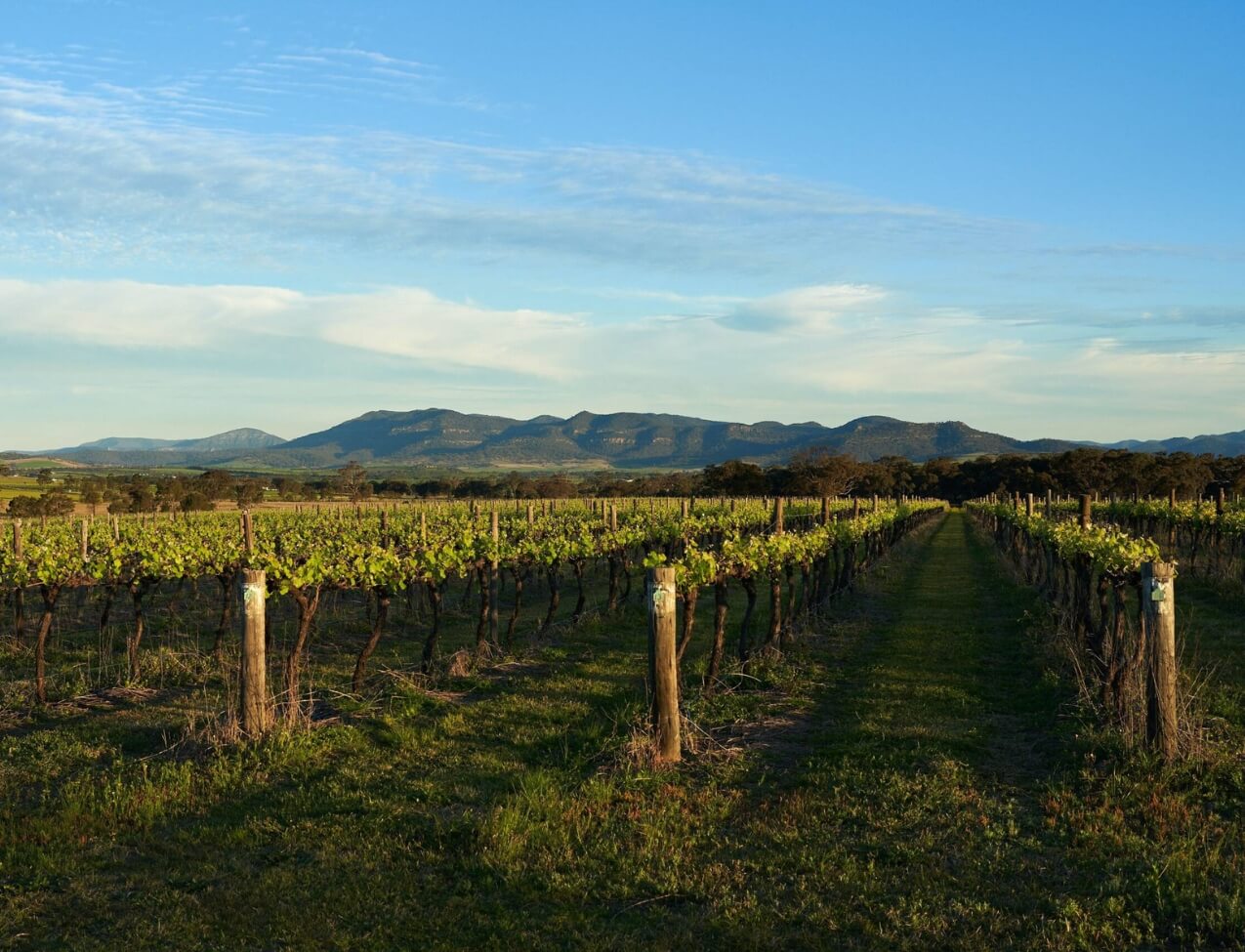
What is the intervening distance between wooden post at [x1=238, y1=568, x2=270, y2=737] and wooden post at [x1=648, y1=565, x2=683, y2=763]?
12.2ft

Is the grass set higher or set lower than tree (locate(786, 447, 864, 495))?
lower

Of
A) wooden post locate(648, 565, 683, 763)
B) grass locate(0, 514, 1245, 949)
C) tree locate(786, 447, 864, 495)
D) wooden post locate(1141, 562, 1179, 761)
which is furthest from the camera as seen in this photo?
tree locate(786, 447, 864, 495)

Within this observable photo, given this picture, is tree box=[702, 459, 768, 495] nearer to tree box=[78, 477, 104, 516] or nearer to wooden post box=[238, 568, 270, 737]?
tree box=[78, 477, 104, 516]

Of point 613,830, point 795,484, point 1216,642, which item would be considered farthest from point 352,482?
point 613,830

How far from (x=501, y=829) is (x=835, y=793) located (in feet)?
8.68

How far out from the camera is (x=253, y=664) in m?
8.99

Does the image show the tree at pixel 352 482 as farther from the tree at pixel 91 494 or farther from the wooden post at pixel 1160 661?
the wooden post at pixel 1160 661

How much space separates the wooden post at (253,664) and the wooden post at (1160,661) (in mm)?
7875

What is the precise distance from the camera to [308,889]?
19.0ft

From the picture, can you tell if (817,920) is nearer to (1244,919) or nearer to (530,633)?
(1244,919)

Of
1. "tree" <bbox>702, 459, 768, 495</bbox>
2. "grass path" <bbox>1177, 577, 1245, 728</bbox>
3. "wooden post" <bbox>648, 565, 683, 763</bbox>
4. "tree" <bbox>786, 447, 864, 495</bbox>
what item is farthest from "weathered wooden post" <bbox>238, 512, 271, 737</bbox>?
"tree" <bbox>702, 459, 768, 495</bbox>

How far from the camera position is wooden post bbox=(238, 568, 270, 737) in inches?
351

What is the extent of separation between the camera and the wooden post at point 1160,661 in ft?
25.6

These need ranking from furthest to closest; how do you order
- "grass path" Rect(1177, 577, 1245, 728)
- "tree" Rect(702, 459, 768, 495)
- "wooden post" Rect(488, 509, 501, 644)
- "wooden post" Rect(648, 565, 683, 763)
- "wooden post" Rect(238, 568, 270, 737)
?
1. "tree" Rect(702, 459, 768, 495)
2. "wooden post" Rect(488, 509, 501, 644)
3. "grass path" Rect(1177, 577, 1245, 728)
4. "wooden post" Rect(238, 568, 270, 737)
5. "wooden post" Rect(648, 565, 683, 763)
